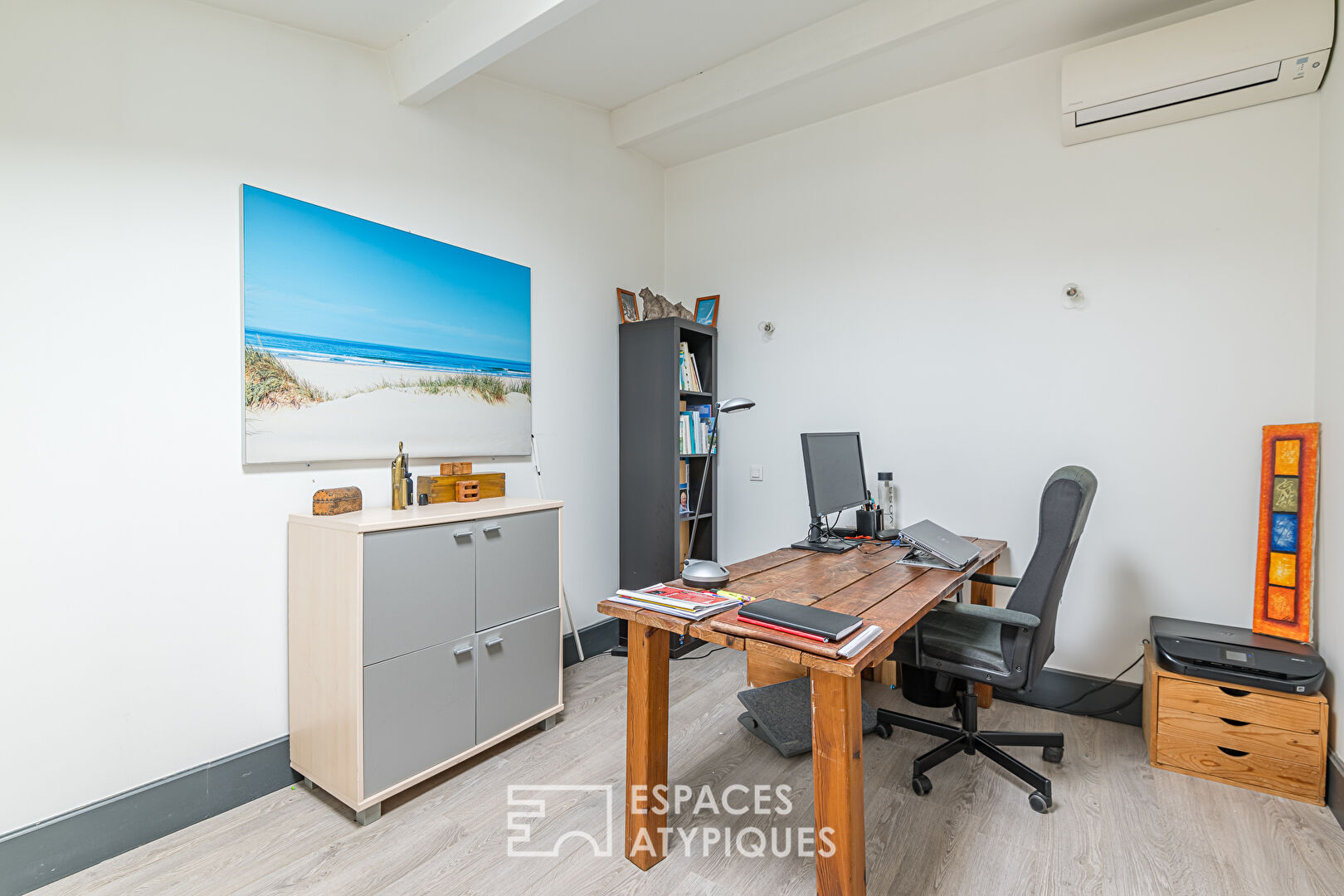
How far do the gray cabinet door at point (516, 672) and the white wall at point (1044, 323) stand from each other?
5.07 feet

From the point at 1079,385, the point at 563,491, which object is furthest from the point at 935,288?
the point at 563,491

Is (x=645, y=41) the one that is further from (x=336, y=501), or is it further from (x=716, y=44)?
(x=336, y=501)

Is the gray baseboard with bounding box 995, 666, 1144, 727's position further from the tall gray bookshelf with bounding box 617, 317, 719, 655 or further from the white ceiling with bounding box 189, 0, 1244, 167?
the white ceiling with bounding box 189, 0, 1244, 167

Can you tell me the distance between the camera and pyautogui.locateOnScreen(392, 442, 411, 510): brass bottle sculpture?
2395 mm

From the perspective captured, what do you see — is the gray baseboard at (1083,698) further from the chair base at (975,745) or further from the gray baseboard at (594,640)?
the gray baseboard at (594,640)

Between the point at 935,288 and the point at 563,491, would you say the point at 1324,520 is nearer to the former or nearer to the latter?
the point at 935,288

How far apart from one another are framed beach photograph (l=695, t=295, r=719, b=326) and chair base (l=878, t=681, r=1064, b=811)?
245cm

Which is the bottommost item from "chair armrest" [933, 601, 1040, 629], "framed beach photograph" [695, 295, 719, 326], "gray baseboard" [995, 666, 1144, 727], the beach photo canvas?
"gray baseboard" [995, 666, 1144, 727]

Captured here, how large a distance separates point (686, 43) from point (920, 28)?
1.06 metres

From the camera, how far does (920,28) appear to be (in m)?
2.45

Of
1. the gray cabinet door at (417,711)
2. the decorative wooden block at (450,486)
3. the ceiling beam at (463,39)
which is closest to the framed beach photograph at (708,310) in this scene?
the decorative wooden block at (450,486)

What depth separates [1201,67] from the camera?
7.41 ft

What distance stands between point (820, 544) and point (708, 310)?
183 centimetres

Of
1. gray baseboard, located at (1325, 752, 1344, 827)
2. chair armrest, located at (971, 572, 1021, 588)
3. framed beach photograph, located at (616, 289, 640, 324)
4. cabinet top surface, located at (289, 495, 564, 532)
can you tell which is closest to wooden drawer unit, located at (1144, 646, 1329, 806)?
gray baseboard, located at (1325, 752, 1344, 827)
